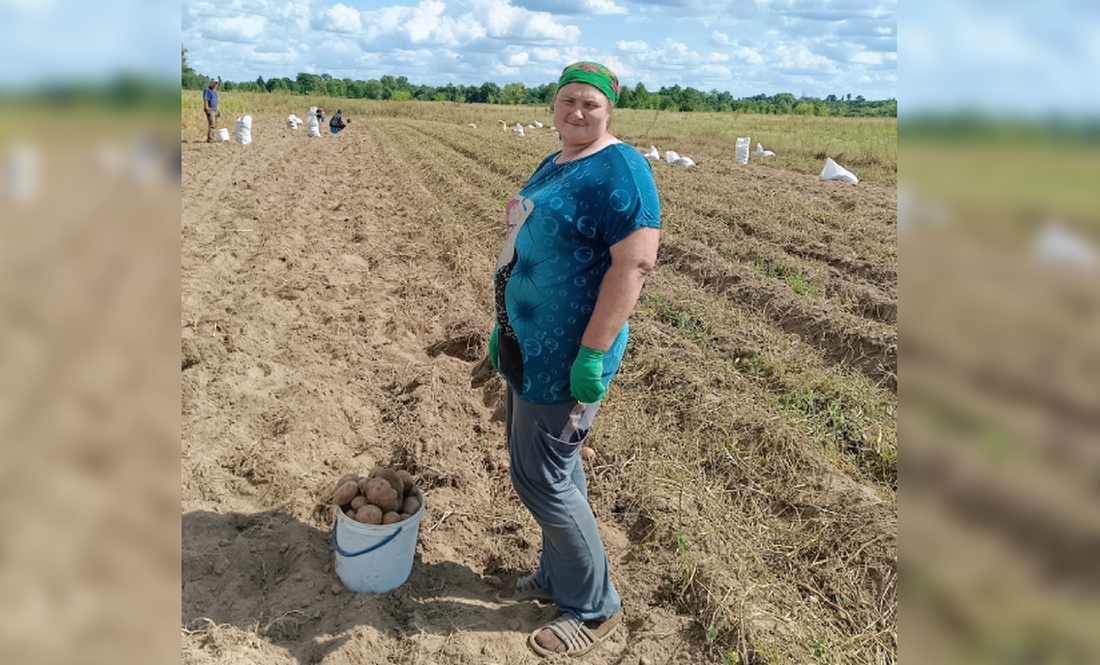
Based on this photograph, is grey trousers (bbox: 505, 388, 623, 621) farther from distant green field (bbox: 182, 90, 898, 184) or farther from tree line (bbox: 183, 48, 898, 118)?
tree line (bbox: 183, 48, 898, 118)

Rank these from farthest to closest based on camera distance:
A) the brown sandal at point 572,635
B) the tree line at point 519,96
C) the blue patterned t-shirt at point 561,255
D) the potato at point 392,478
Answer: the tree line at point 519,96 → the potato at point 392,478 → the brown sandal at point 572,635 → the blue patterned t-shirt at point 561,255

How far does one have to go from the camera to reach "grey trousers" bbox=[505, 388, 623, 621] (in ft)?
7.73

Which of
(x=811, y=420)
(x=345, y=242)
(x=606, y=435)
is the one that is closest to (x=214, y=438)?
(x=606, y=435)

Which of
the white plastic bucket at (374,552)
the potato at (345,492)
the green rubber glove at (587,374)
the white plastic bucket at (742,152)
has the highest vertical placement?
the white plastic bucket at (742,152)

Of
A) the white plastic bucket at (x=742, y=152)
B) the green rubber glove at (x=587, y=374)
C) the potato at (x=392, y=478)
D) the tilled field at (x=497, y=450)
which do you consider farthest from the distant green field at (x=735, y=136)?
the green rubber glove at (x=587, y=374)

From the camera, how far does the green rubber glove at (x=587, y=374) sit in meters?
2.16

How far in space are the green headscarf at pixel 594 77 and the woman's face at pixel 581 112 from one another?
0.5 inches

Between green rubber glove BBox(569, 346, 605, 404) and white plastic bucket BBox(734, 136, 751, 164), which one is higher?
white plastic bucket BBox(734, 136, 751, 164)

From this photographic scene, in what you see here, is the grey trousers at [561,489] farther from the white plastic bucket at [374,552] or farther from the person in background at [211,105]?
the person in background at [211,105]

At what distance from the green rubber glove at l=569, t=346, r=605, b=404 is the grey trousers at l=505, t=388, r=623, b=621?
5.0 inches

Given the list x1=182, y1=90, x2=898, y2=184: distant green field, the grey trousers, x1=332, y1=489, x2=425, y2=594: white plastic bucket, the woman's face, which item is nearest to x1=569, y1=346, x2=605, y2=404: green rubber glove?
the grey trousers
